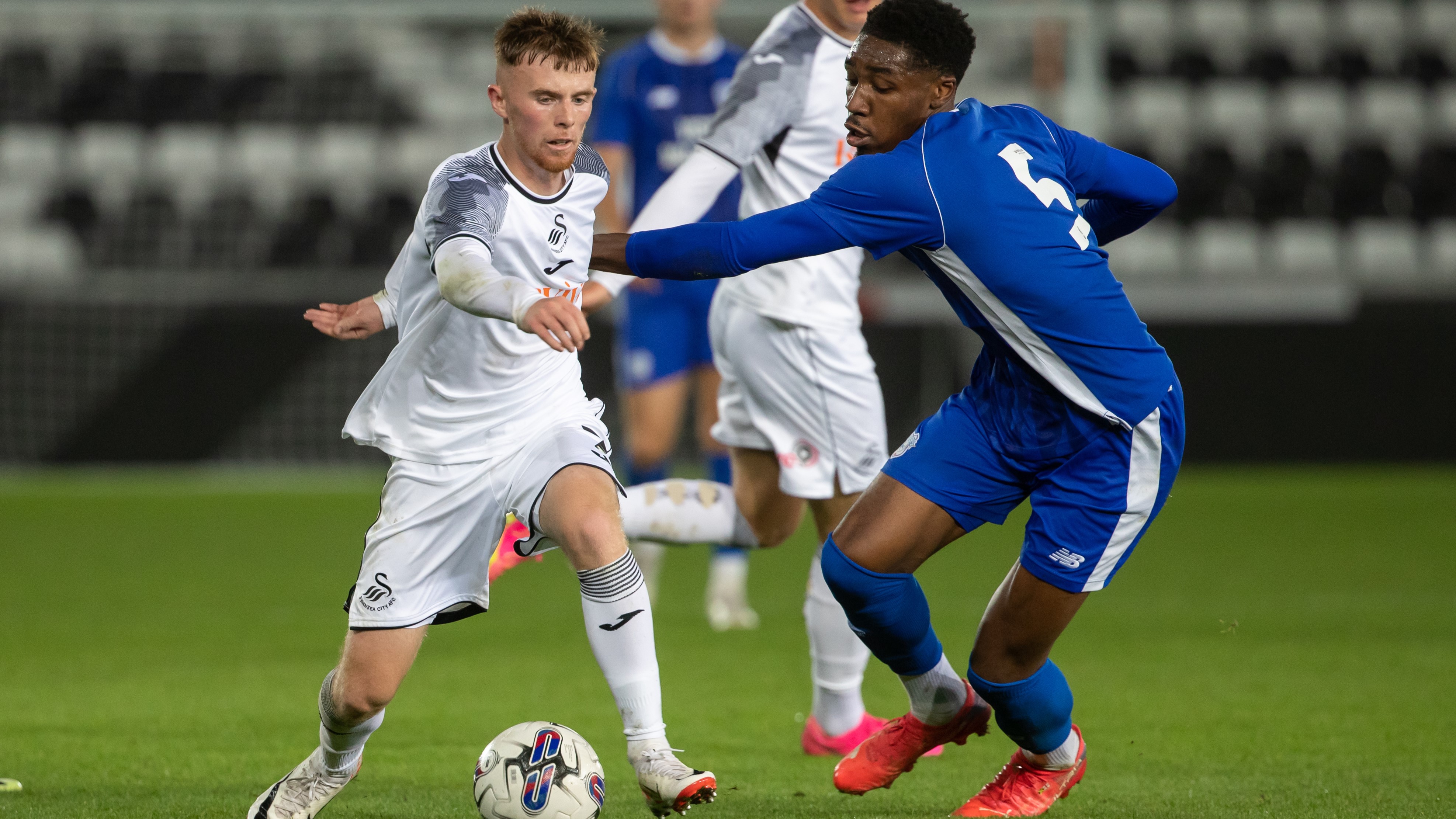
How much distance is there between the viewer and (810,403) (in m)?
4.46

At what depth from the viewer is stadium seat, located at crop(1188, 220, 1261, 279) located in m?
13.9

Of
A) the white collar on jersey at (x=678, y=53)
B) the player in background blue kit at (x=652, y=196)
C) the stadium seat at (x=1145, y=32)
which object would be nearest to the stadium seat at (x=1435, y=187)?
the stadium seat at (x=1145, y=32)

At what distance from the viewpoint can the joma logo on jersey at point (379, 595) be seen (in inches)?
132

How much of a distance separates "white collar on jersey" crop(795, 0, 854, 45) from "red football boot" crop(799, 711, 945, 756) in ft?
6.34

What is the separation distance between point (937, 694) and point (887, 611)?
297 millimetres

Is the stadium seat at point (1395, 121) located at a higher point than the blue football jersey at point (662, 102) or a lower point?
lower

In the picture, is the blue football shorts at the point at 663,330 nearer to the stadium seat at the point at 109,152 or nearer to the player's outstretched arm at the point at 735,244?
the player's outstretched arm at the point at 735,244

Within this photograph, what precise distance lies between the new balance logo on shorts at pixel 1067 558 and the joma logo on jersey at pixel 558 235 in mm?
1299

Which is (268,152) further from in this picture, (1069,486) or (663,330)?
(1069,486)

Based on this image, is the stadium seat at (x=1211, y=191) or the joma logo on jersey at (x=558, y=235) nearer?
the joma logo on jersey at (x=558, y=235)

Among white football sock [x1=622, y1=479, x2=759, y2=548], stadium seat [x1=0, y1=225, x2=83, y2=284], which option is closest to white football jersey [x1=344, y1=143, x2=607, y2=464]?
white football sock [x1=622, y1=479, x2=759, y2=548]

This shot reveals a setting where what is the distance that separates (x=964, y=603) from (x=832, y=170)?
3209 millimetres

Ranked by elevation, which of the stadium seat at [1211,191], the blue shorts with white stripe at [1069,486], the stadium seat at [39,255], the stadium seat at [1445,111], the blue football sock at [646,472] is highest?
the blue shorts with white stripe at [1069,486]

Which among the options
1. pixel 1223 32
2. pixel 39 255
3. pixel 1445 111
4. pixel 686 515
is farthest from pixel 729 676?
pixel 1445 111
